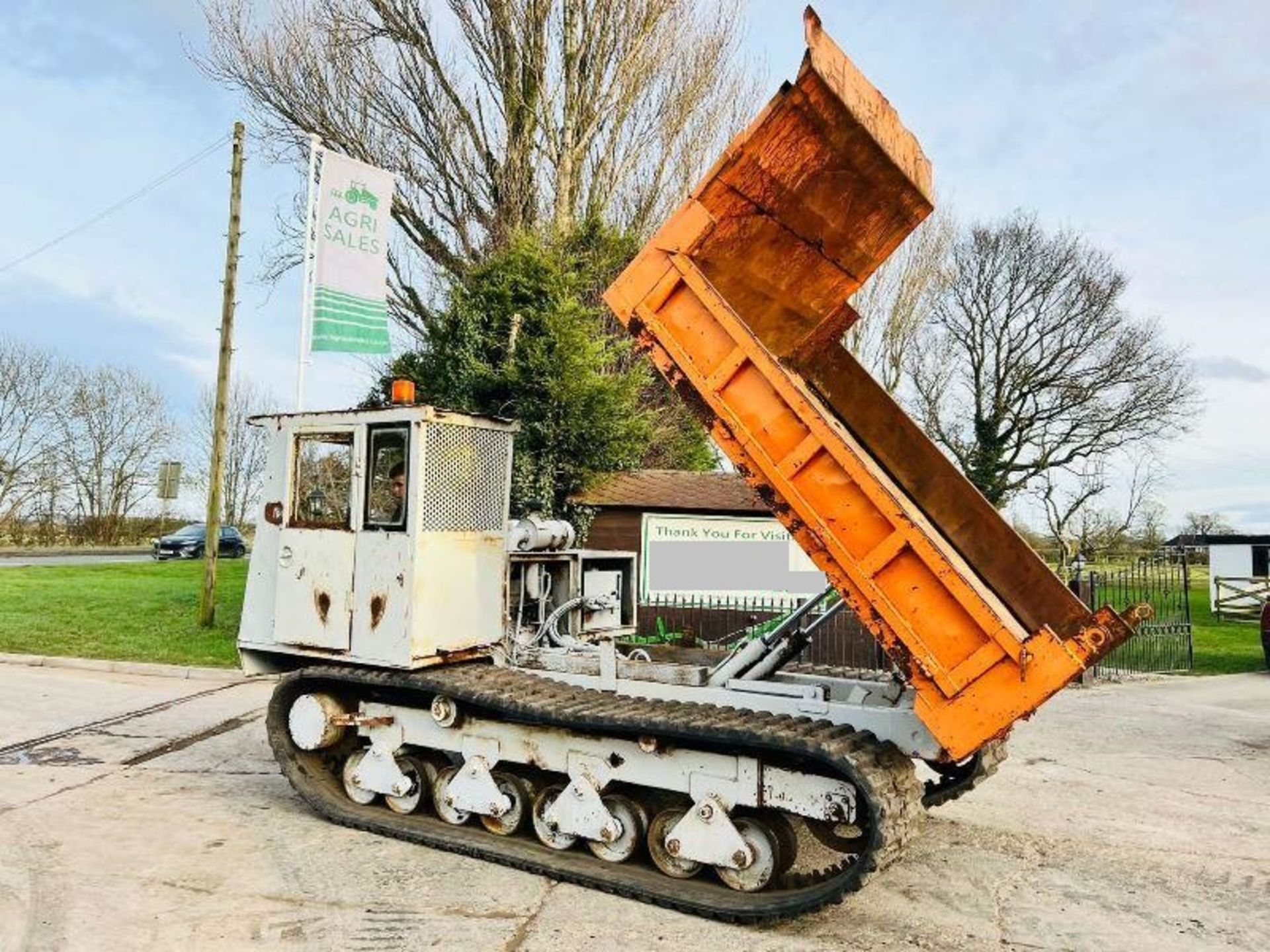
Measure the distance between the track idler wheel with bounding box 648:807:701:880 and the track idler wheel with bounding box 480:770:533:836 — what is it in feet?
2.79

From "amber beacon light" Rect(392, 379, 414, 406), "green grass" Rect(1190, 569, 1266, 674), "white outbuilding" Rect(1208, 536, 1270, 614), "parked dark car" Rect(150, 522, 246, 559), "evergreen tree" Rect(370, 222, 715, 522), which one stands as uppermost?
"evergreen tree" Rect(370, 222, 715, 522)

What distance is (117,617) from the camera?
15469mm

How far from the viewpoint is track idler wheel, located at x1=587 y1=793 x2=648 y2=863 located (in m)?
5.00

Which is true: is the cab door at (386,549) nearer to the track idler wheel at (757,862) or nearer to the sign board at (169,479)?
the track idler wheel at (757,862)

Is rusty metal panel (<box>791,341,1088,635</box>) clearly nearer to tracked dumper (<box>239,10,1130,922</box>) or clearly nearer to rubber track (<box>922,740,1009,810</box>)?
tracked dumper (<box>239,10,1130,922</box>)

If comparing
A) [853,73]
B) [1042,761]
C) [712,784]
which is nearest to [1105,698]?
[1042,761]

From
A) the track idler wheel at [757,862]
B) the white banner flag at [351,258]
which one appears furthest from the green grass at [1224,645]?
the white banner flag at [351,258]

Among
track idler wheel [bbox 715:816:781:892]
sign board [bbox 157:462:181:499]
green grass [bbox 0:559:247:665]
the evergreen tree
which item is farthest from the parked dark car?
track idler wheel [bbox 715:816:781:892]

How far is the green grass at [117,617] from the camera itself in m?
12.9

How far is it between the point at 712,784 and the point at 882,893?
116 cm

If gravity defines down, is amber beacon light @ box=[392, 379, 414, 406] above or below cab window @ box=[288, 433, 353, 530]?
above

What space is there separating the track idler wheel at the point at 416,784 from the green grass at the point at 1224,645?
13.6 m

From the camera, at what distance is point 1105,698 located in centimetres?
1171

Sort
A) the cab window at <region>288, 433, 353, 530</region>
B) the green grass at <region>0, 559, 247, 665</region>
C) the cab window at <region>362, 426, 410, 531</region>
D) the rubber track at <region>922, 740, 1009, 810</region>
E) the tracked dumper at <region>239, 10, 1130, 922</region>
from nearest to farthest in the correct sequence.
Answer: the tracked dumper at <region>239, 10, 1130, 922</region>, the rubber track at <region>922, 740, 1009, 810</region>, the cab window at <region>362, 426, 410, 531</region>, the cab window at <region>288, 433, 353, 530</region>, the green grass at <region>0, 559, 247, 665</region>
